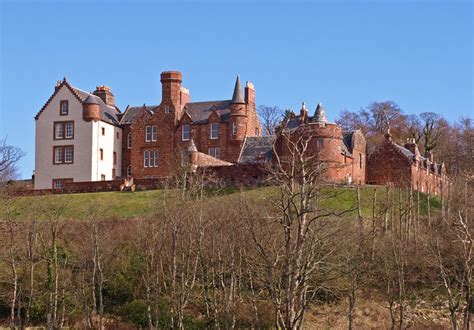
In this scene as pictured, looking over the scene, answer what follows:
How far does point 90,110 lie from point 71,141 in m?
3.51

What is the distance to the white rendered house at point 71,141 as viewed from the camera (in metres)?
73.8

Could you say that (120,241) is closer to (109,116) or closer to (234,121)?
(234,121)

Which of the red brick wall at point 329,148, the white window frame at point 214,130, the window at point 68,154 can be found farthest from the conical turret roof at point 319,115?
the window at point 68,154

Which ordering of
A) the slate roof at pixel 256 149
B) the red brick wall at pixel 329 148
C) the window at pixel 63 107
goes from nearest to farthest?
the red brick wall at pixel 329 148 → the slate roof at pixel 256 149 → the window at pixel 63 107

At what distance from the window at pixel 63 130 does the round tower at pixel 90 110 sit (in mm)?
1814

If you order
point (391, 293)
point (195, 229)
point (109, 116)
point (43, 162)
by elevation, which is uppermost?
point (109, 116)

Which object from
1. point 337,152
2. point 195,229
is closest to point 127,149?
point 337,152

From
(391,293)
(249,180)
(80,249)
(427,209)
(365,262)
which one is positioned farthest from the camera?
(249,180)

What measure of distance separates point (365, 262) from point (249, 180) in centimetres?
2237

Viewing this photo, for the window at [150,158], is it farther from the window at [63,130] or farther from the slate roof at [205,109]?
the window at [63,130]

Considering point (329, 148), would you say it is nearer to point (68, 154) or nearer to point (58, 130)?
point (68, 154)

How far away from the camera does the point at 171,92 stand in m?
74.7

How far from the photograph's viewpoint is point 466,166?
79688 millimetres

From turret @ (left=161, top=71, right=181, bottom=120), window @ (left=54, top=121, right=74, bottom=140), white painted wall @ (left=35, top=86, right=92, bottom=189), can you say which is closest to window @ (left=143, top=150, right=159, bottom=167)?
turret @ (left=161, top=71, right=181, bottom=120)
